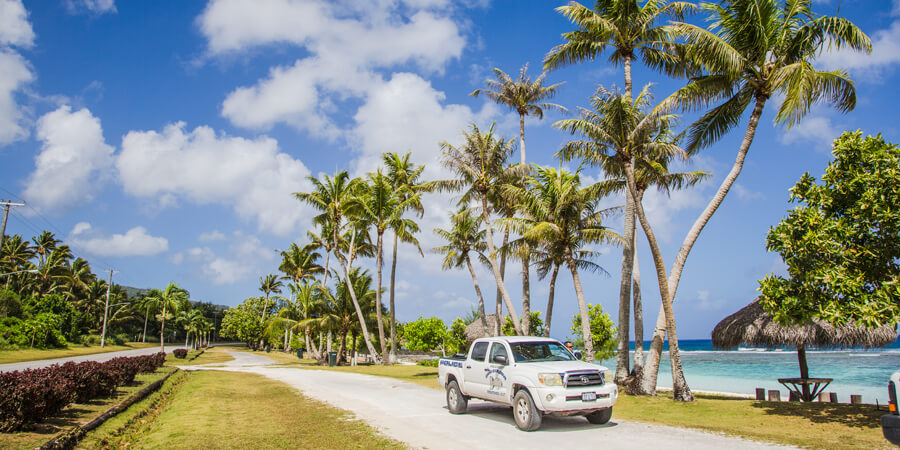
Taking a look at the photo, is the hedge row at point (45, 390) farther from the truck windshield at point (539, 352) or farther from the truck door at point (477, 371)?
the truck windshield at point (539, 352)

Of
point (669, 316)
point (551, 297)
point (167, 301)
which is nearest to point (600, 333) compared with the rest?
point (551, 297)

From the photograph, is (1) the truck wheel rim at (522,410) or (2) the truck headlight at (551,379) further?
(1) the truck wheel rim at (522,410)

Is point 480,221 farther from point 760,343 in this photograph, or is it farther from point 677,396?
point 677,396

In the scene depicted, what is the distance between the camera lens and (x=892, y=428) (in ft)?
20.5

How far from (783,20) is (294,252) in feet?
179

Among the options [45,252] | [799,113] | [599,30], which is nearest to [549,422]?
[799,113]

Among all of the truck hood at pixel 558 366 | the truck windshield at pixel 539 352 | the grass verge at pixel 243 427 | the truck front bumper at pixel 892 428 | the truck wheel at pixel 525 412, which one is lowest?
the grass verge at pixel 243 427

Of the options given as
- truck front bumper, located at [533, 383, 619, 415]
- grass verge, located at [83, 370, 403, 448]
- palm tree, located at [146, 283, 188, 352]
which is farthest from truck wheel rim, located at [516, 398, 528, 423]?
palm tree, located at [146, 283, 188, 352]

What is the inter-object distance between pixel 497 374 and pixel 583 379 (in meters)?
1.93

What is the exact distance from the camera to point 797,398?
683 inches

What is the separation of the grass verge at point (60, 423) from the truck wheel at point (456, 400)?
304 inches

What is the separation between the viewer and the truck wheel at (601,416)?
10422 millimetres

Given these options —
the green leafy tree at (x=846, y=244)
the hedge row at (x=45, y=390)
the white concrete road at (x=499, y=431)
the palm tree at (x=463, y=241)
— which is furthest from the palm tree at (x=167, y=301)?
the green leafy tree at (x=846, y=244)

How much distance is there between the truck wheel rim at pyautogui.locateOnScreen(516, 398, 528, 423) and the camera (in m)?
9.98
